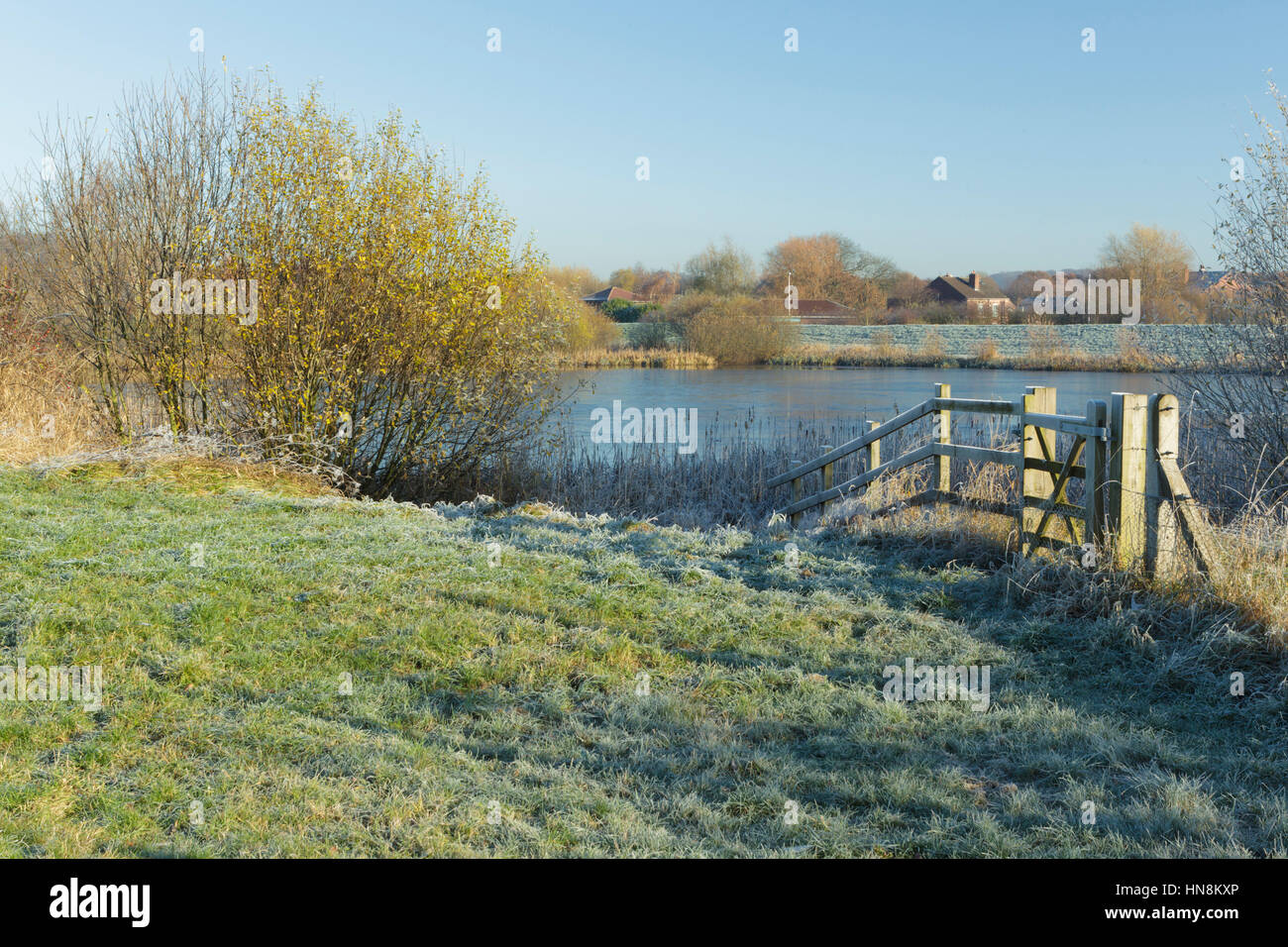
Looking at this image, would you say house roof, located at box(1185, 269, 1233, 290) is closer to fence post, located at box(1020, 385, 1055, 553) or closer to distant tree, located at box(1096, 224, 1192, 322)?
fence post, located at box(1020, 385, 1055, 553)

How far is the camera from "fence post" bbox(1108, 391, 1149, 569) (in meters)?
6.55

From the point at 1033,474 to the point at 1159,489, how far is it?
127 cm

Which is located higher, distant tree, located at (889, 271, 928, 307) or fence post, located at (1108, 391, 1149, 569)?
distant tree, located at (889, 271, 928, 307)

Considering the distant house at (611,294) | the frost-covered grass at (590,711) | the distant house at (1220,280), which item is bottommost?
the frost-covered grass at (590,711)

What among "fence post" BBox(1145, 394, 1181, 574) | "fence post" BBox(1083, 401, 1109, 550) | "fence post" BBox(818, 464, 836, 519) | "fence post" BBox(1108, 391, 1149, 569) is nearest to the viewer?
"fence post" BBox(1145, 394, 1181, 574)

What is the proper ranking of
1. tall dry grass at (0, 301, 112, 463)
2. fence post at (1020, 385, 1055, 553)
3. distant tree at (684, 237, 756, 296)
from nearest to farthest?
fence post at (1020, 385, 1055, 553) < tall dry grass at (0, 301, 112, 463) < distant tree at (684, 237, 756, 296)

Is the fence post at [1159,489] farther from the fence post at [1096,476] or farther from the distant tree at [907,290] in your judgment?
the distant tree at [907,290]

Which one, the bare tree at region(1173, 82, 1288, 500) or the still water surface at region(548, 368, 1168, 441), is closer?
the bare tree at region(1173, 82, 1288, 500)

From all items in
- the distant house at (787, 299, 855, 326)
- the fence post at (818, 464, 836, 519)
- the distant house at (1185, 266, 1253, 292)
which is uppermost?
the distant house at (787, 299, 855, 326)

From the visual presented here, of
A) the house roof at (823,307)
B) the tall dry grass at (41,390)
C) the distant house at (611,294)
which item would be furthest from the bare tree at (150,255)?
the distant house at (611,294)

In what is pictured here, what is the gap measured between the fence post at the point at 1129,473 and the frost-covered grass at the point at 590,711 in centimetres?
64

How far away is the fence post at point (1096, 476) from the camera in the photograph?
679cm

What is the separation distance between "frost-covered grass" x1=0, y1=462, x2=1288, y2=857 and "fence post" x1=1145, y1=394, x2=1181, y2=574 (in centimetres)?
55

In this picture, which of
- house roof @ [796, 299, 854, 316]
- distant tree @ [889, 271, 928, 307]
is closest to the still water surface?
house roof @ [796, 299, 854, 316]
